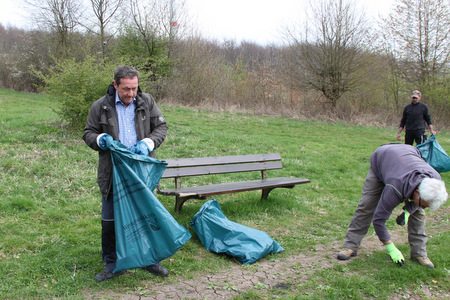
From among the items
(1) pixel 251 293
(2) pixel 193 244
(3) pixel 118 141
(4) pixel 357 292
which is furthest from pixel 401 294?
(3) pixel 118 141

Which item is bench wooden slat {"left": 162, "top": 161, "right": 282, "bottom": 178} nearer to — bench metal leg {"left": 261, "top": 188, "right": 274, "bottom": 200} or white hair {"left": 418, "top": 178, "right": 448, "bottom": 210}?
bench metal leg {"left": 261, "top": 188, "right": 274, "bottom": 200}

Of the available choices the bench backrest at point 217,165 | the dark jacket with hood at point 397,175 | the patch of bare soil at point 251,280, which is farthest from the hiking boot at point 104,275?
the dark jacket with hood at point 397,175

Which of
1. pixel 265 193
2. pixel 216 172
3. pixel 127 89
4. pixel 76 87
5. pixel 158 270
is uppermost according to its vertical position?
pixel 76 87

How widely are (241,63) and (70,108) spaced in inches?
773

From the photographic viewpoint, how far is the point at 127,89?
11.1 feet

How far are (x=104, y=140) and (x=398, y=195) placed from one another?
2.73 metres

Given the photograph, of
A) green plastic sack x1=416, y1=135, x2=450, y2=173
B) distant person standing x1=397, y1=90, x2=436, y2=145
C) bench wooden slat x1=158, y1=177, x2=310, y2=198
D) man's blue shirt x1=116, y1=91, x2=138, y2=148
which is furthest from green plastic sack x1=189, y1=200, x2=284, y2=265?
distant person standing x1=397, y1=90, x2=436, y2=145

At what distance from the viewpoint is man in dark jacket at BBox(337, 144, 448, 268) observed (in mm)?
3180

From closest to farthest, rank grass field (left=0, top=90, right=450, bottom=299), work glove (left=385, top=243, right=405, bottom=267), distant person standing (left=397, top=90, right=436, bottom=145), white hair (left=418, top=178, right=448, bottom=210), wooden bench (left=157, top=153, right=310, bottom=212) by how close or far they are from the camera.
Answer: white hair (left=418, top=178, right=448, bottom=210) → grass field (left=0, top=90, right=450, bottom=299) → work glove (left=385, top=243, right=405, bottom=267) → wooden bench (left=157, top=153, right=310, bottom=212) → distant person standing (left=397, top=90, right=436, bottom=145)

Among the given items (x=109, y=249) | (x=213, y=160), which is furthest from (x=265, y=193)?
(x=109, y=249)

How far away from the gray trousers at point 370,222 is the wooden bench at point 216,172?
5.71 feet

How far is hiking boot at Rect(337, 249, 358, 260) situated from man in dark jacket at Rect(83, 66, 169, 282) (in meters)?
1.98

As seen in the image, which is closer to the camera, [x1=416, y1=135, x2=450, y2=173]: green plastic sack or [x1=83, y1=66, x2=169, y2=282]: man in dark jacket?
[x1=83, y1=66, x2=169, y2=282]: man in dark jacket

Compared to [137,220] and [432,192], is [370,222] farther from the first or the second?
[137,220]
